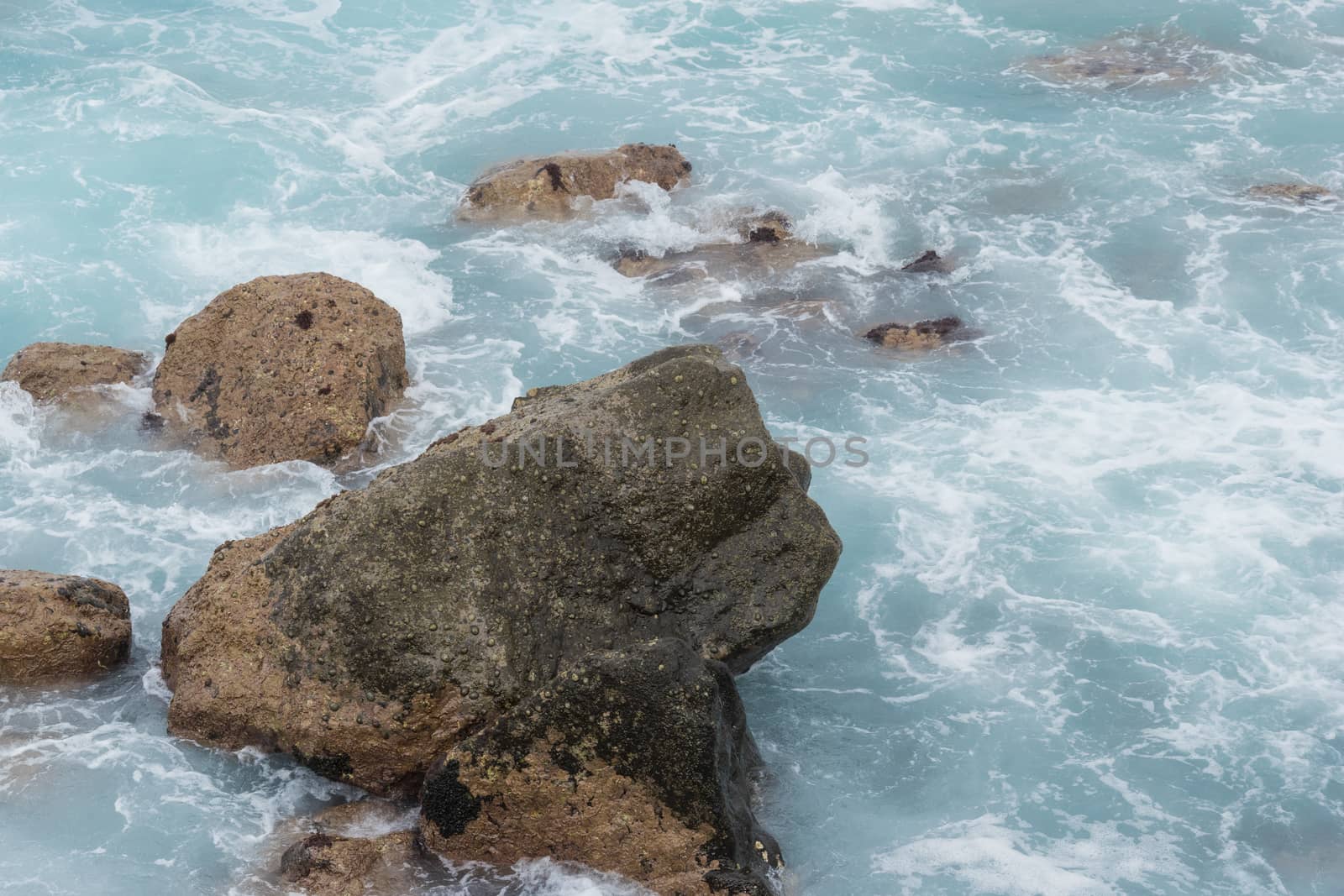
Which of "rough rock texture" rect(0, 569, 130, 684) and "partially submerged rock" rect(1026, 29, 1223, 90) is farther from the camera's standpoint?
"partially submerged rock" rect(1026, 29, 1223, 90)

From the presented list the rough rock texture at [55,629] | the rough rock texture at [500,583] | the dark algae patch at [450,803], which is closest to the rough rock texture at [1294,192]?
the rough rock texture at [500,583]

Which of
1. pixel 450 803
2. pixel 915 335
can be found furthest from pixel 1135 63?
pixel 450 803

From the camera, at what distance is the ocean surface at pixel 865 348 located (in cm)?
1202

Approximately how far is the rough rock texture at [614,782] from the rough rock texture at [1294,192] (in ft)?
57.5

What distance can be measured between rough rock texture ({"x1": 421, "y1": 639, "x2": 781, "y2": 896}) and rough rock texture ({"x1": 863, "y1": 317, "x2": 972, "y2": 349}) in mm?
9864

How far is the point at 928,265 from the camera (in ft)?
70.1

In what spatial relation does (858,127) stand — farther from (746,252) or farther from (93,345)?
(93,345)

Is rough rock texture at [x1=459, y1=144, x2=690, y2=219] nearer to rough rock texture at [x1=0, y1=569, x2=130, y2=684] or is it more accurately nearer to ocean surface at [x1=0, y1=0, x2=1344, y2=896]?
ocean surface at [x1=0, y1=0, x2=1344, y2=896]

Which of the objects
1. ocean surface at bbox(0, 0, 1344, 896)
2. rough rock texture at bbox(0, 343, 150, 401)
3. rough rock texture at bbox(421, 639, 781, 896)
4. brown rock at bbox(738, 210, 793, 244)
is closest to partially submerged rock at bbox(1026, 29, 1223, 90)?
ocean surface at bbox(0, 0, 1344, 896)

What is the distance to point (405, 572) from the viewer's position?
11367 millimetres

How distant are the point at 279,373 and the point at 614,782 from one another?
28.2 ft

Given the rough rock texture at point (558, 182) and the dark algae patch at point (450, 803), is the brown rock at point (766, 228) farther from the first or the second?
the dark algae patch at point (450, 803)

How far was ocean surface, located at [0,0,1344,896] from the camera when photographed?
39.4 ft

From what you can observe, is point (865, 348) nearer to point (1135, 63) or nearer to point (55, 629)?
point (55, 629)
